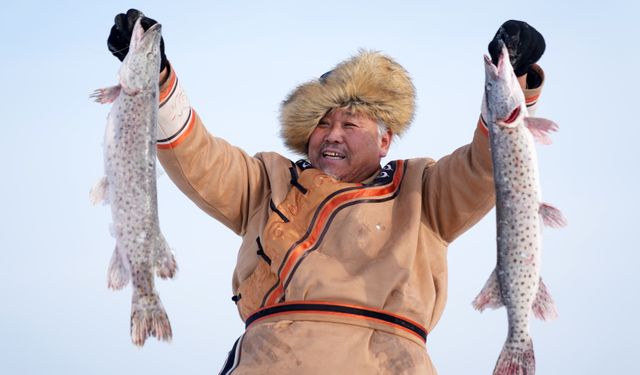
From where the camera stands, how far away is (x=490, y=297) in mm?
5977

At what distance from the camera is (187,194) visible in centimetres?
679

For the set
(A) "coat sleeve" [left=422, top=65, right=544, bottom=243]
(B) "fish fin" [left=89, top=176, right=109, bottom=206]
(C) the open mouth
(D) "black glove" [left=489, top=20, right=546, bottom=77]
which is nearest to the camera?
(B) "fish fin" [left=89, top=176, right=109, bottom=206]

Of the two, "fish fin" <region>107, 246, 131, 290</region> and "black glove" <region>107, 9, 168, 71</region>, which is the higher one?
"black glove" <region>107, 9, 168, 71</region>

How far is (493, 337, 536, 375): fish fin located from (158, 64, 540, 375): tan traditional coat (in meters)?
0.51

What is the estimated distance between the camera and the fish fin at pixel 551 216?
5906 millimetres

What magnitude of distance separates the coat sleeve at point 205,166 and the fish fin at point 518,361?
1675 millimetres

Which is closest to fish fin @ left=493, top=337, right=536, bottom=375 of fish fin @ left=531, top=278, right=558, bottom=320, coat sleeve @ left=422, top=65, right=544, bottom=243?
fish fin @ left=531, top=278, right=558, bottom=320

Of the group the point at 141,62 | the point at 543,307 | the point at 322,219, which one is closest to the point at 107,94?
the point at 141,62

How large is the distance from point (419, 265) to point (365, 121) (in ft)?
3.11

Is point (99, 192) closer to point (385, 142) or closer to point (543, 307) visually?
point (385, 142)

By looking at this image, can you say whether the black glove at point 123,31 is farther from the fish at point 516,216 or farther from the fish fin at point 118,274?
the fish at point 516,216

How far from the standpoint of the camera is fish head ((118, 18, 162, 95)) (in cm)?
593

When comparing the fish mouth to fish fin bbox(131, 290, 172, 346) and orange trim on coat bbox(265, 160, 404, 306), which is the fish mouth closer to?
orange trim on coat bbox(265, 160, 404, 306)

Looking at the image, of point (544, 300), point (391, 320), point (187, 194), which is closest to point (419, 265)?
point (391, 320)
